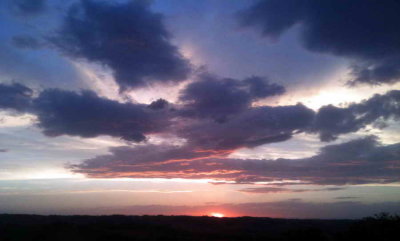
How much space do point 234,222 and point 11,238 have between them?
12987cm

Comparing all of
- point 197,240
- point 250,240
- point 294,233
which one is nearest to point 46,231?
point 197,240

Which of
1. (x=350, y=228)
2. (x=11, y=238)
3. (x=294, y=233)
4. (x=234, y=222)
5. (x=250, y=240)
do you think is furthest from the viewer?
(x=234, y=222)

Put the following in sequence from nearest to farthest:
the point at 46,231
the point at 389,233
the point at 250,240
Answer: the point at 389,233 → the point at 250,240 → the point at 46,231

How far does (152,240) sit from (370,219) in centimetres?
6734

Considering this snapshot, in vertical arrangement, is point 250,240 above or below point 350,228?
below

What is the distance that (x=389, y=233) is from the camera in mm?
44531

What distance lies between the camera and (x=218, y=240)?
347ft

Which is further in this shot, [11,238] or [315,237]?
[11,238]

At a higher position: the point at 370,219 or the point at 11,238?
the point at 370,219

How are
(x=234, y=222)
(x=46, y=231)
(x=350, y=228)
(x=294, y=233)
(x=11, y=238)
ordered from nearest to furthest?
(x=350, y=228)
(x=294, y=233)
(x=11, y=238)
(x=46, y=231)
(x=234, y=222)

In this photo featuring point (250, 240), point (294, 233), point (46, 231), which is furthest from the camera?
point (46, 231)

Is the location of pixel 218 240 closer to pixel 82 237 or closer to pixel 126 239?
pixel 126 239

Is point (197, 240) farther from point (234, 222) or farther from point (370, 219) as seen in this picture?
point (234, 222)

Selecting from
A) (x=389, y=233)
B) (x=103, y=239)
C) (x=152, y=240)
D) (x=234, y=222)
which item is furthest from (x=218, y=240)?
(x=234, y=222)
